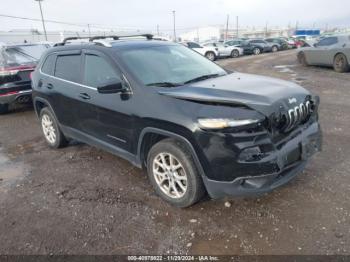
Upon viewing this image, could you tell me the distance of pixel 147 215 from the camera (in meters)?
3.47

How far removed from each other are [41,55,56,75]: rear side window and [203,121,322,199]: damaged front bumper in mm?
3485

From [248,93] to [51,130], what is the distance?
381cm

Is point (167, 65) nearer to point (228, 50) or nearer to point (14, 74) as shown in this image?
point (14, 74)

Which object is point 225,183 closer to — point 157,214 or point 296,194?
point 157,214

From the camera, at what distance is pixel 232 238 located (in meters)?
3.02

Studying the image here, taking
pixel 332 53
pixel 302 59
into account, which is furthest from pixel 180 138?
pixel 302 59

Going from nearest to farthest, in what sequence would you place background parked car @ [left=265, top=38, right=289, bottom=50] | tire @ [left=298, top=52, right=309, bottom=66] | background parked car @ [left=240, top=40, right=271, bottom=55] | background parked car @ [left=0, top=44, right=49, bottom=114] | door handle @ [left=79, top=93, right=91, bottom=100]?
door handle @ [left=79, top=93, right=91, bottom=100] → background parked car @ [left=0, top=44, right=49, bottom=114] → tire @ [left=298, top=52, right=309, bottom=66] → background parked car @ [left=240, top=40, right=271, bottom=55] → background parked car @ [left=265, top=38, right=289, bottom=50]

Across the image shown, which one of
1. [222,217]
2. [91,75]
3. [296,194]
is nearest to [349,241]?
[296,194]

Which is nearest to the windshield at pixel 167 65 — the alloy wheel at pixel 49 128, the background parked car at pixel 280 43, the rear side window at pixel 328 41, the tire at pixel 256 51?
the alloy wheel at pixel 49 128

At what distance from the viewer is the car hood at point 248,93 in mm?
3053

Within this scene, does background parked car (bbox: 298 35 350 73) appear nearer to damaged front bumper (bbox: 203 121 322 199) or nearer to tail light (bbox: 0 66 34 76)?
damaged front bumper (bbox: 203 121 322 199)

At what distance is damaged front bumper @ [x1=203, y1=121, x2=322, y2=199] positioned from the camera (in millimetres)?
2955

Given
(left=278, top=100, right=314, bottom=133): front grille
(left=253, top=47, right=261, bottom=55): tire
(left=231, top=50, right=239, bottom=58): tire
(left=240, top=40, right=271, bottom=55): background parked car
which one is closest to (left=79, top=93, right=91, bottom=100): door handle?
(left=278, top=100, right=314, bottom=133): front grille

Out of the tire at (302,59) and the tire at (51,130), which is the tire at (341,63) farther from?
the tire at (51,130)
